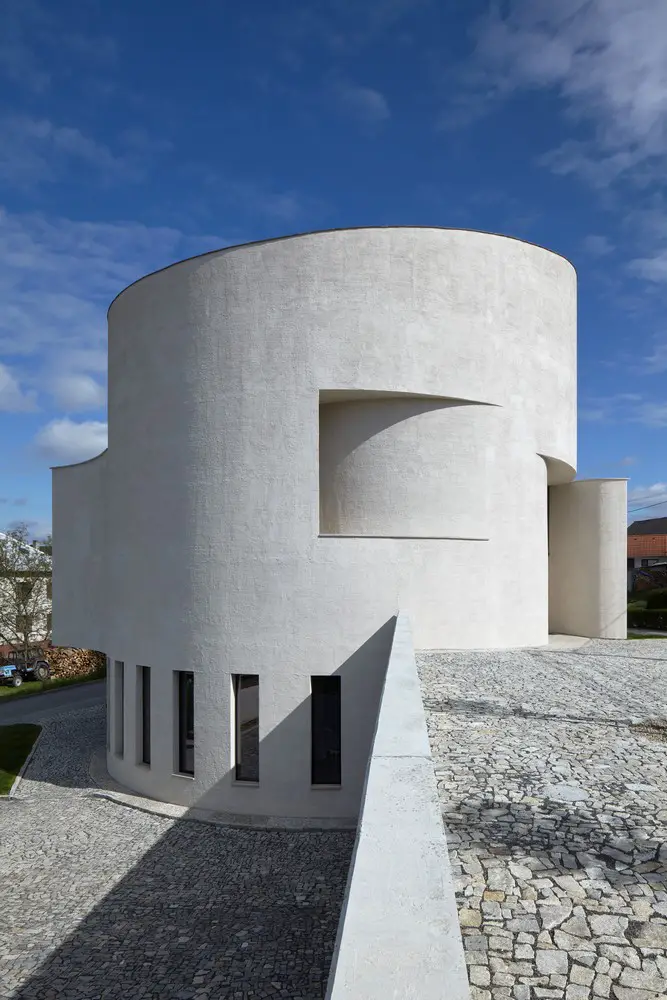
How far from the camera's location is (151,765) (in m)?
13.2

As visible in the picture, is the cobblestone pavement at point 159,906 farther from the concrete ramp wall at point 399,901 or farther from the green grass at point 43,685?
the green grass at point 43,685

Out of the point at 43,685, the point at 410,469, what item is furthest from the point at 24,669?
the point at 410,469

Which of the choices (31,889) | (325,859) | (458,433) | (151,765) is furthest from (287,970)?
(458,433)

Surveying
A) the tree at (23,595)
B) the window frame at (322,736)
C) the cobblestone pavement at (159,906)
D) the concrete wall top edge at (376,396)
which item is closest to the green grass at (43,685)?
the tree at (23,595)

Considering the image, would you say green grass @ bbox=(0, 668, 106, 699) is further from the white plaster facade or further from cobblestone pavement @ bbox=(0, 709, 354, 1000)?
cobblestone pavement @ bbox=(0, 709, 354, 1000)

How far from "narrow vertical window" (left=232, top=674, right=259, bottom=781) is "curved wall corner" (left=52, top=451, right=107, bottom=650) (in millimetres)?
4257

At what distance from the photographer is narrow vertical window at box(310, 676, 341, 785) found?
12.1m

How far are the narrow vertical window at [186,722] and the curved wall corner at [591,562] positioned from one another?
981cm

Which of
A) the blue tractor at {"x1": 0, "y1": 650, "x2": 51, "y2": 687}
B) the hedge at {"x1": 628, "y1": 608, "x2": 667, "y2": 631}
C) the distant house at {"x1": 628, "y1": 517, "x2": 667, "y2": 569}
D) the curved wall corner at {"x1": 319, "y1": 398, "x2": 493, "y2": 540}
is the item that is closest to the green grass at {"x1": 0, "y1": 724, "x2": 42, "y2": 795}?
the curved wall corner at {"x1": 319, "y1": 398, "x2": 493, "y2": 540}

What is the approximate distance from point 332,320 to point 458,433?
10.3ft

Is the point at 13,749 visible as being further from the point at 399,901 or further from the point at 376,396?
the point at 399,901

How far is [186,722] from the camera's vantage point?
1291cm

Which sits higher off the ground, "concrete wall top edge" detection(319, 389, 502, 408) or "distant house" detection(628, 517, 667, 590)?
"concrete wall top edge" detection(319, 389, 502, 408)

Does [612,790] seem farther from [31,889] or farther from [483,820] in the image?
[31,889]
